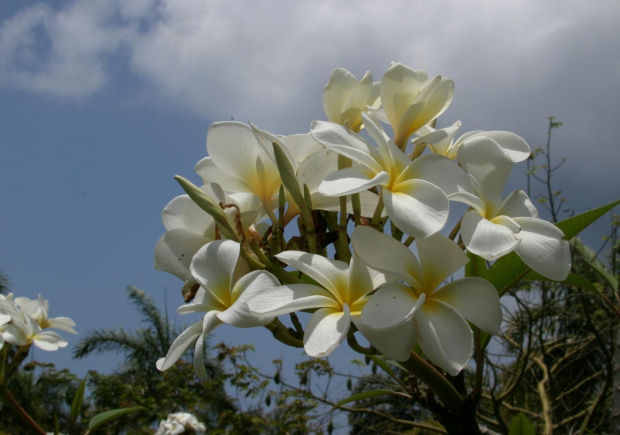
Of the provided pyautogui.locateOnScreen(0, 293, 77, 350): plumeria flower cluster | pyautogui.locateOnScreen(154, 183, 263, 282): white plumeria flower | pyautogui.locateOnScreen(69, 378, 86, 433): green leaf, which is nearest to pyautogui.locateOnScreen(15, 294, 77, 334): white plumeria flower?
pyautogui.locateOnScreen(0, 293, 77, 350): plumeria flower cluster

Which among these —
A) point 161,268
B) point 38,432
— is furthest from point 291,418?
point 161,268

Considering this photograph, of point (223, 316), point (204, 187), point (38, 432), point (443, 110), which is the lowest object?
point (38, 432)

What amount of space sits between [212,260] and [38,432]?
4.31ft

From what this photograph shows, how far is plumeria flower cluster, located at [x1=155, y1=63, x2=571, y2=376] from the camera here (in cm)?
55

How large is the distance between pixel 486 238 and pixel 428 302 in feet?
0.30

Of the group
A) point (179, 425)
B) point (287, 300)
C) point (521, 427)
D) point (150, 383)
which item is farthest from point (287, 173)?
point (150, 383)

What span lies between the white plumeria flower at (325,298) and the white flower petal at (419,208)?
0.07 metres

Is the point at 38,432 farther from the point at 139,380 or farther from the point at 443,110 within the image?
the point at 139,380

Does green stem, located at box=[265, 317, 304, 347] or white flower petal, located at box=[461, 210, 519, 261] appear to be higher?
white flower petal, located at box=[461, 210, 519, 261]

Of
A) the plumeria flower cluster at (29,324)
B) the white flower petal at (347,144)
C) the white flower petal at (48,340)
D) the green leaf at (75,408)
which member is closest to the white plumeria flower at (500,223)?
the white flower petal at (347,144)

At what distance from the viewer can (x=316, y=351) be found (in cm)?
52

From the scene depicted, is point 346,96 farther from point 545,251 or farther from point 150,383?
point 150,383

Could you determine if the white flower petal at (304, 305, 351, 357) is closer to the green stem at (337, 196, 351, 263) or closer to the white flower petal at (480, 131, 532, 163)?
the green stem at (337, 196, 351, 263)

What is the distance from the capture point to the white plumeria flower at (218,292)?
58cm
